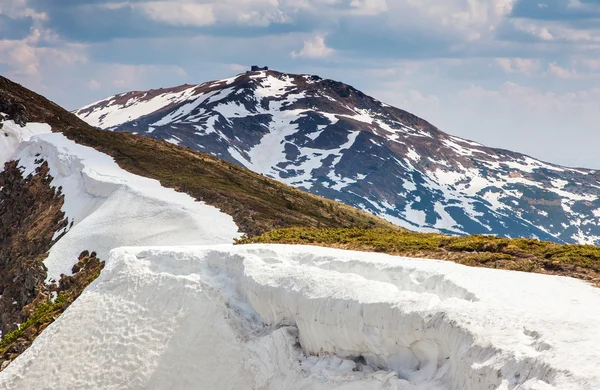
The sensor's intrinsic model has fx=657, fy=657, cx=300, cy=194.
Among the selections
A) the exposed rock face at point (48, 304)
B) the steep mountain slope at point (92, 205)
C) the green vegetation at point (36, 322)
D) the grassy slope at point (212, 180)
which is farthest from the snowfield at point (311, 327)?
the grassy slope at point (212, 180)

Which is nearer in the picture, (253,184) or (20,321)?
(20,321)

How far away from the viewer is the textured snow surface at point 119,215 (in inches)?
1754

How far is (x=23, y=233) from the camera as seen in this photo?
55.9m

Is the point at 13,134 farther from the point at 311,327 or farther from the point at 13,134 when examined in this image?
the point at 311,327

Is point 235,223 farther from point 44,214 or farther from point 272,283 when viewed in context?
point 272,283

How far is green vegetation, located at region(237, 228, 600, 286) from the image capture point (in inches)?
902

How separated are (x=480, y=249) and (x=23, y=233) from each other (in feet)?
140

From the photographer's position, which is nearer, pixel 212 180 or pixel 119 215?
pixel 119 215

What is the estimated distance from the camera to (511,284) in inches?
755

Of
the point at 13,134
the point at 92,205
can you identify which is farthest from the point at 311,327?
the point at 13,134

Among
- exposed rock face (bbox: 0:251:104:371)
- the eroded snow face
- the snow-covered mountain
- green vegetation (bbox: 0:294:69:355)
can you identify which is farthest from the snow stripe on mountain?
the eroded snow face

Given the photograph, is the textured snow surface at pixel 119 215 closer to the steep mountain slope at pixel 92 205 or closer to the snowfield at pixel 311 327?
the steep mountain slope at pixel 92 205

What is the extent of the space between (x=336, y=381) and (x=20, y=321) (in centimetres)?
2769

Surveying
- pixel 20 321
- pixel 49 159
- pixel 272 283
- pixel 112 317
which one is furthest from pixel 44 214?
pixel 272 283
